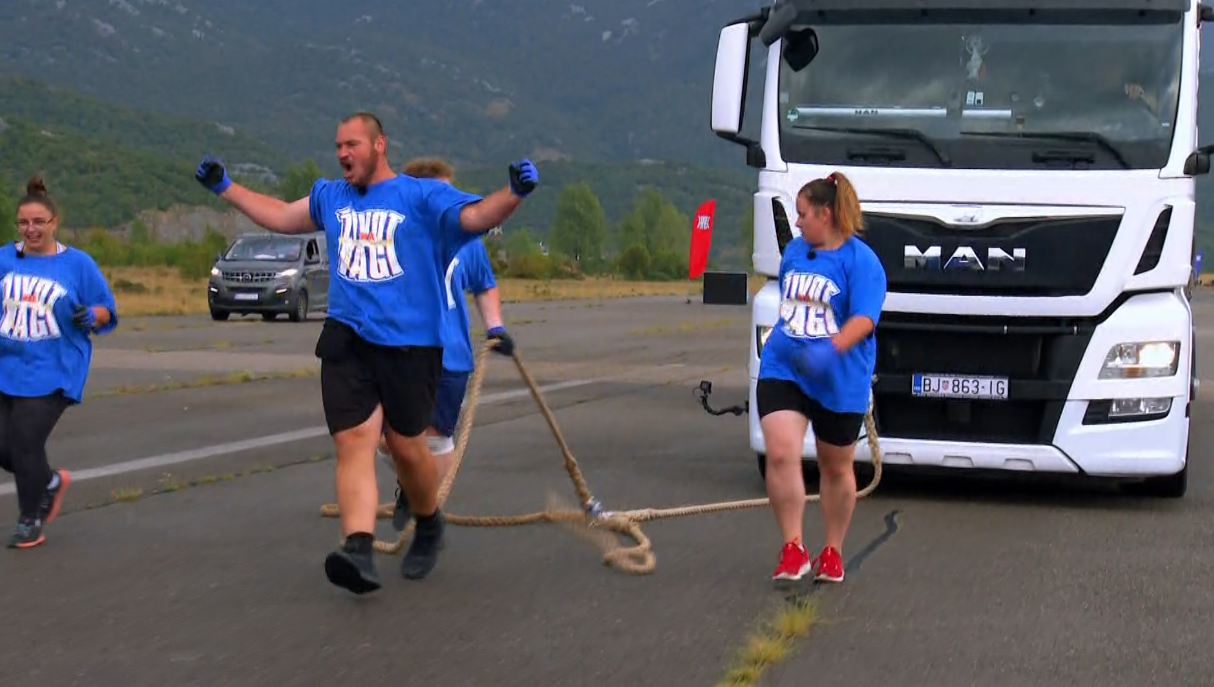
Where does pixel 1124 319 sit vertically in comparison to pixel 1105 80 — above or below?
below

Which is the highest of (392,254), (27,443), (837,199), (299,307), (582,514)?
(837,199)

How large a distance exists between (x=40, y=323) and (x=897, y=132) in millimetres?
4611

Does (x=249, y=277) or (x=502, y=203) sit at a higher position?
(x=502, y=203)

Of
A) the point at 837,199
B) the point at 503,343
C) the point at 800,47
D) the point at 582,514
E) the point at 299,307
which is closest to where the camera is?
the point at 837,199

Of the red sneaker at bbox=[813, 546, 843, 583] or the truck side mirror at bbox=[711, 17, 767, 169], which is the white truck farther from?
the red sneaker at bbox=[813, 546, 843, 583]

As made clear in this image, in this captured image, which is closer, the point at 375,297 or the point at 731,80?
the point at 375,297

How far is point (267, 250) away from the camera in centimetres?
3300

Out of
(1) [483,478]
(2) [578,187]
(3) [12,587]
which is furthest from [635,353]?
(2) [578,187]

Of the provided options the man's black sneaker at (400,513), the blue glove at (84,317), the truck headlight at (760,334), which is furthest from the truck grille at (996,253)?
the blue glove at (84,317)

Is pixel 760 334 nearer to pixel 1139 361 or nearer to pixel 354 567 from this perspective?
pixel 1139 361

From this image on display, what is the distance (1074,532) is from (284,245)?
2571cm

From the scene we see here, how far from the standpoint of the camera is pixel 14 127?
133125 millimetres

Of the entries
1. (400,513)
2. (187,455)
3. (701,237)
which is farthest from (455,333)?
(701,237)

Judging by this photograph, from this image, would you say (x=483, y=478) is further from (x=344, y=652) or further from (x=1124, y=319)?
(x=344, y=652)
